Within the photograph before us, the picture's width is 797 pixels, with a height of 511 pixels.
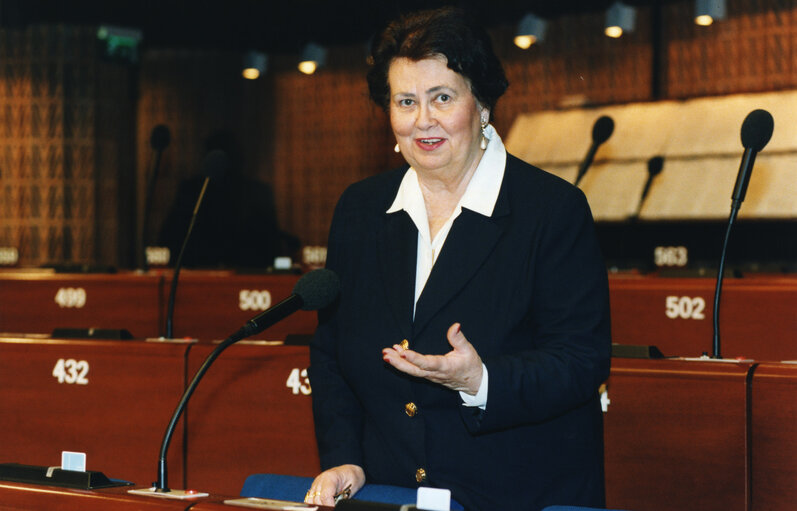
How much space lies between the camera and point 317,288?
1.74 meters

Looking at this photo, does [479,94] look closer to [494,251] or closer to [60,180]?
[494,251]

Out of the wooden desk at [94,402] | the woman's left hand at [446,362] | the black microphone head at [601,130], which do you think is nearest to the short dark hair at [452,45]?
the woman's left hand at [446,362]

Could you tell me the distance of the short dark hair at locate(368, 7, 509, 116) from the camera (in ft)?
5.83

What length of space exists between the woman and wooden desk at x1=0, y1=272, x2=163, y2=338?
2846 mm

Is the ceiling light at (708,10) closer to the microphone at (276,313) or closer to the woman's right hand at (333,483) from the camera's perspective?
the microphone at (276,313)

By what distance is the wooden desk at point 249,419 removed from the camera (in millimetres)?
2670

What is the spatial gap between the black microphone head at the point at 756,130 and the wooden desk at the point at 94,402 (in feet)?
5.31

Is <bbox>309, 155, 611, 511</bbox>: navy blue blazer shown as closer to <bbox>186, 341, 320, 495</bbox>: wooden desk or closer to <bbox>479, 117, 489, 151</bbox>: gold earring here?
<bbox>479, 117, 489, 151</bbox>: gold earring

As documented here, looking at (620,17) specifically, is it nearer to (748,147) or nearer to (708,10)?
(708,10)

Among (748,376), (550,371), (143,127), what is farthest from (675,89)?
(550,371)

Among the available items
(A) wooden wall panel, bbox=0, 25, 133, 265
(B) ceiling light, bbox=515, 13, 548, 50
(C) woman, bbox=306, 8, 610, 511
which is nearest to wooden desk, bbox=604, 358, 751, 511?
(C) woman, bbox=306, 8, 610, 511

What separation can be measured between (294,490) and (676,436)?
97 cm

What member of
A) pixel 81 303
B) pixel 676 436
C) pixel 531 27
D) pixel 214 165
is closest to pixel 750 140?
pixel 676 436

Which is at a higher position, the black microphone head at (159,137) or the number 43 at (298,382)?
the black microphone head at (159,137)
